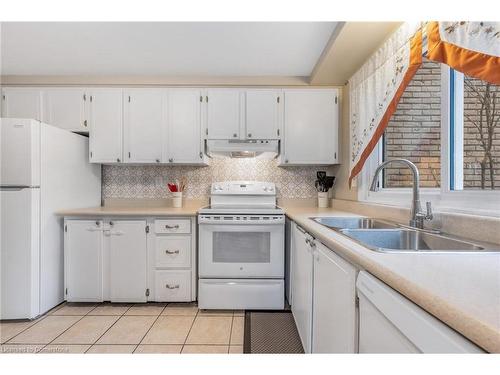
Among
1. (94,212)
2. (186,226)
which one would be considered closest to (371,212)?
(186,226)

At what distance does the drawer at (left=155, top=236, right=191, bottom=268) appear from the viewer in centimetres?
248

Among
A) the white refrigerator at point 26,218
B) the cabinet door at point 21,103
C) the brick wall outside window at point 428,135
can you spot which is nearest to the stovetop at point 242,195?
the brick wall outside window at point 428,135

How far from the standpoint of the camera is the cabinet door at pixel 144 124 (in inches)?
111

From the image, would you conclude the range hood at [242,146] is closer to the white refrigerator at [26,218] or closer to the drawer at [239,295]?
the drawer at [239,295]

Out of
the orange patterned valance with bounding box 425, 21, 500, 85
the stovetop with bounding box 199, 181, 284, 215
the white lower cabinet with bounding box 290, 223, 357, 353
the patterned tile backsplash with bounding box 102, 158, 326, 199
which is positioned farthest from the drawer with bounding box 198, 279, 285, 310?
the orange patterned valance with bounding box 425, 21, 500, 85

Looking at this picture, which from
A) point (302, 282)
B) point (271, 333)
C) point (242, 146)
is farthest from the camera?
point (242, 146)

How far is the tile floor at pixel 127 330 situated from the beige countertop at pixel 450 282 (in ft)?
4.56

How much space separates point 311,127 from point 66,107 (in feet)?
8.27

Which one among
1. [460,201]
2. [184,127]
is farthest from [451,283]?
[184,127]

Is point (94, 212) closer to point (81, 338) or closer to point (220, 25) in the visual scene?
point (81, 338)

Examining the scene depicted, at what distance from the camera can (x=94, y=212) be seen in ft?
7.93

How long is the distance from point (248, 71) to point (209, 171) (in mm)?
1134

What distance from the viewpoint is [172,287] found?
2479 mm

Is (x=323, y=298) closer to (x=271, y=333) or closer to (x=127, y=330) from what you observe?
(x=271, y=333)
